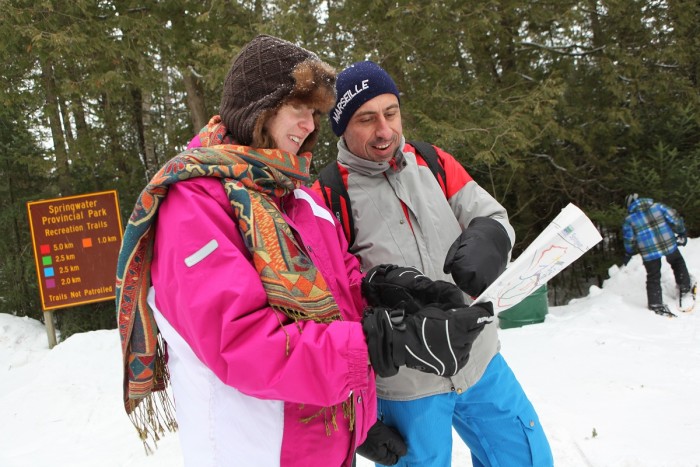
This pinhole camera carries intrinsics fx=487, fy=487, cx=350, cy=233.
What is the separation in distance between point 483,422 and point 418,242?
84 cm

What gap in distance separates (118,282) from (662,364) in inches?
198

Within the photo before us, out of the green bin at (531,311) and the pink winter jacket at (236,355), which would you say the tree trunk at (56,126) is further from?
the pink winter jacket at (236,355)

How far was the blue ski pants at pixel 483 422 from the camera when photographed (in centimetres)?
204

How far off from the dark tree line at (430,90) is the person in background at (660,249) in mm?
1840

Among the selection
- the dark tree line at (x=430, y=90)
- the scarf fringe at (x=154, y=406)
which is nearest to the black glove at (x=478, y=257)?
the scarf fringe at (x=154, y=406)

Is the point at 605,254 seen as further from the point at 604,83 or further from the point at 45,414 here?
the point at 45,414

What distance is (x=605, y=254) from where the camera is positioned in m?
9.99

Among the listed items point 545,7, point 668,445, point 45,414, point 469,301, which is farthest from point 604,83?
point 45,414

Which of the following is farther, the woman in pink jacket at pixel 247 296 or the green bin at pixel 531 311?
the green bin at pixel 531 311

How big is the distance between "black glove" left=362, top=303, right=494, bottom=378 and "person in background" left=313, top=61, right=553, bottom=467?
2.10 ft

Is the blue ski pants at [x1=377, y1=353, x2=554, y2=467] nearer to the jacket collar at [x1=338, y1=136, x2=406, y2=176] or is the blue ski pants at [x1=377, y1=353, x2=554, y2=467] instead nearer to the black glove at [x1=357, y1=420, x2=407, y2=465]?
the black glove at [x1=357, y1=420, x2=407, y2=465]

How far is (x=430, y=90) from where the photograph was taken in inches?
289

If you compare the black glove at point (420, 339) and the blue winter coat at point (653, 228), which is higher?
the black glove at point (420, 339)

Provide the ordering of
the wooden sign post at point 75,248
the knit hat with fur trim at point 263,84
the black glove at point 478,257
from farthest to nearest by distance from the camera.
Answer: the wooden sign post at point 75,248, the black glove at point 478,257, the knit hat with fur trim at point 263,84
